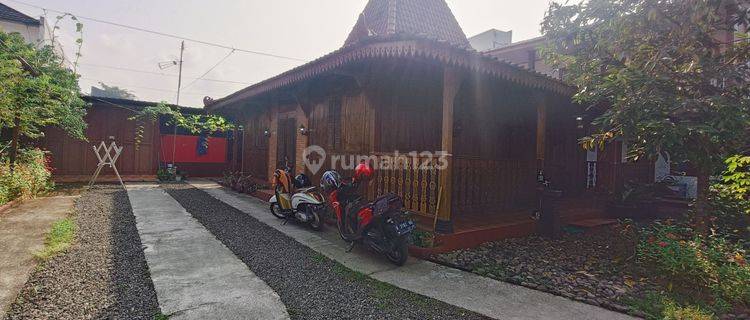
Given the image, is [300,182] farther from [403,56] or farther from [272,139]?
[272,139]

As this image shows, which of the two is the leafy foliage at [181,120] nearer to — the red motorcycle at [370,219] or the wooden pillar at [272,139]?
the wooden pillar at [272,139]

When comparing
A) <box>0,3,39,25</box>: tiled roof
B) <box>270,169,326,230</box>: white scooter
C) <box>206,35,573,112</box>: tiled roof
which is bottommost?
<box>270,169,326,230</box>: white scooter

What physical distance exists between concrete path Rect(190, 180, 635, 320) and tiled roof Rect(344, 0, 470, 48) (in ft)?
26.8

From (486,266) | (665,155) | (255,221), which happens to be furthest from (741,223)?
(255,221)

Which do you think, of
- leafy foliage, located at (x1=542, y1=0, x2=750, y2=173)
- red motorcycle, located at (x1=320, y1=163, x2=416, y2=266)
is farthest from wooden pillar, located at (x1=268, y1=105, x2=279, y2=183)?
leafy foliage, located at (x1=542, y1=0, x2=750, y2=173)

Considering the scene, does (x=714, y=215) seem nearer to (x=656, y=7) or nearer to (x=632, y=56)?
(x=632, y=56)

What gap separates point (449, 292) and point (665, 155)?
324cm

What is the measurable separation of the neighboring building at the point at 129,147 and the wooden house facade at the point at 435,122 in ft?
20.3

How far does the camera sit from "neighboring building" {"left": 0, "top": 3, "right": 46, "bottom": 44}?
14734 millimetres

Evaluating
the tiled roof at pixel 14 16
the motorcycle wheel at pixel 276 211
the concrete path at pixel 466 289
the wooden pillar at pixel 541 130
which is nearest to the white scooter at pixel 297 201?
the motorcycle wheel at pixel 276 211

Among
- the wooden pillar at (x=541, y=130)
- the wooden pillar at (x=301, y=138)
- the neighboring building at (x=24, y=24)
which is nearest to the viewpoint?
the wooden pillar at (x=541, y=130)

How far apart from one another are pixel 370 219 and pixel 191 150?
1383 centimetres

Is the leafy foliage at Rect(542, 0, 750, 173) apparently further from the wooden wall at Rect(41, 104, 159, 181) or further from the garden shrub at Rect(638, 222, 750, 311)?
the wooden wall at Rect(41, 104, 159, 181)

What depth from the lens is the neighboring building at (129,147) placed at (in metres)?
→ 12.4
